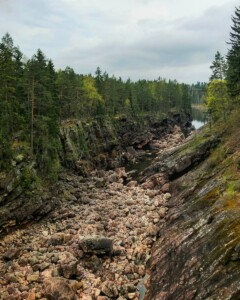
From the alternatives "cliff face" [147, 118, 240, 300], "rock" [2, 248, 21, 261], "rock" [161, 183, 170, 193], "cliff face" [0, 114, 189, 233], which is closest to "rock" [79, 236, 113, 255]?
"cliff face" [147, 118, 240, 300]

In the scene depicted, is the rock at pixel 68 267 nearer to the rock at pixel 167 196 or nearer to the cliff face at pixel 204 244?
the cliff face at pixel 204 244

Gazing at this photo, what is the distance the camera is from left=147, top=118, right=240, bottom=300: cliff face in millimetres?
19297

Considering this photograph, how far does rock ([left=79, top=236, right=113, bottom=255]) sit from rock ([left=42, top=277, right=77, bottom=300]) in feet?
18.5

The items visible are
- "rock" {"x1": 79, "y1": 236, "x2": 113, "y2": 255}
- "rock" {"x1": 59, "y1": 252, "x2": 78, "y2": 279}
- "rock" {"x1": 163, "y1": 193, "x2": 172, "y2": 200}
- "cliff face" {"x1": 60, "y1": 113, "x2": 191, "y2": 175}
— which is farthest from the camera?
"cliff face" {"x1": 60, "y1": 113, "x2": 191, "y2": 175}

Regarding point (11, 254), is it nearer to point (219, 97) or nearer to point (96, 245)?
point (96, 245)

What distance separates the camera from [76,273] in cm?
2772

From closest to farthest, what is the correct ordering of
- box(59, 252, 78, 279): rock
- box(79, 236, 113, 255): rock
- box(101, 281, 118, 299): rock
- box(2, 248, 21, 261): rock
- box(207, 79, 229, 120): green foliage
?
box(101, 281, 118, 299): rock
box(59, 252, 78, 279): rock
box(2, 248, 21, 261): rock
box(79, 236, 113, 255): rock
box(207, 79, 229, 120): green foliage

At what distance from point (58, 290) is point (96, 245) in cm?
728

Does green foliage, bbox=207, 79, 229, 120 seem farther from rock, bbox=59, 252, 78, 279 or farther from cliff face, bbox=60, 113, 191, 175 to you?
rock, bbox=59, 252, 78, 279

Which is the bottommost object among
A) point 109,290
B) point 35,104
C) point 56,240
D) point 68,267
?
point 109,290

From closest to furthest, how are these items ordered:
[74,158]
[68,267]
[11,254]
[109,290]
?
1. [109,290]
2. [68,267]
3. [11,254]
4. [74,158]

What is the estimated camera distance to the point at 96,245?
31.0 meters

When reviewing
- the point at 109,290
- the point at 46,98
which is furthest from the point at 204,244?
the point at 46,98

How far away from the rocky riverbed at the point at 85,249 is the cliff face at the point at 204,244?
7.60 feet
